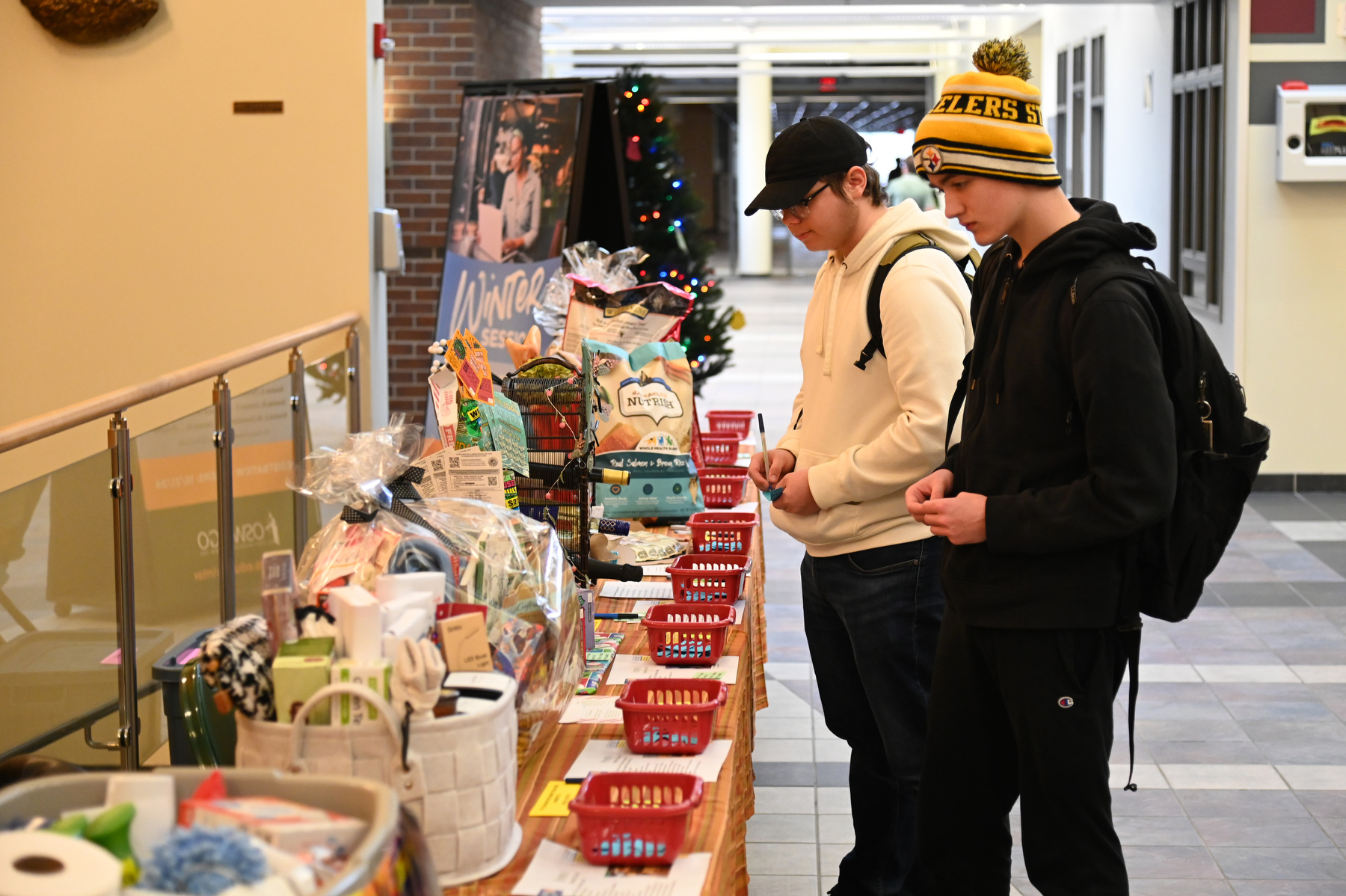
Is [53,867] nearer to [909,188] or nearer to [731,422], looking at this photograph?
[731,422]

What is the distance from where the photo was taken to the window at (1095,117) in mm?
10766

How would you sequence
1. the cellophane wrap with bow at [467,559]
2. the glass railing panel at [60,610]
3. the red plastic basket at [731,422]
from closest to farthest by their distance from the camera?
1. the cellophane wrap with bow at [467,559]
2. the glass railing panel at [60,610]
3. the red plastic basket at [731,422]

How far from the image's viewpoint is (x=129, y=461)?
3070 millimetres

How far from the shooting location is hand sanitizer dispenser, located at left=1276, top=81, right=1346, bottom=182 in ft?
21.6

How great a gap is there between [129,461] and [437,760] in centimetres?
207

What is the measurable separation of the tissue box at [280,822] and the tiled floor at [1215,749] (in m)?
2.07

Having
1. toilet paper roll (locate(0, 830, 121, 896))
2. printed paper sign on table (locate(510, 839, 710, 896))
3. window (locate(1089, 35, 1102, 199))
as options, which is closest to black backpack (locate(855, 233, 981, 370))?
printed paper sign on table (locate(510, 839, 710, 896))

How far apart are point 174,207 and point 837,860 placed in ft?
11.2

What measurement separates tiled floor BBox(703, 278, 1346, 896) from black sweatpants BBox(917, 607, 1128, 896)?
3.62 ft

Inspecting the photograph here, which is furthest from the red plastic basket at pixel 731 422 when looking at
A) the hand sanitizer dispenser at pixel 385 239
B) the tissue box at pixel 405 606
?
the tissue box at pixel 405 606

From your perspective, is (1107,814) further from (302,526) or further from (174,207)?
(174,207)

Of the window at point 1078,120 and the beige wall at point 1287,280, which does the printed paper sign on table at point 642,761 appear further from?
the window at point 1078,120

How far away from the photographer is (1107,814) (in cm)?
179

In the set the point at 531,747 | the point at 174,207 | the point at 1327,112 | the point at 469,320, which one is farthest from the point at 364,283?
the point at 1327,112
